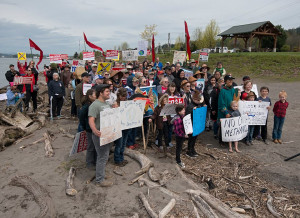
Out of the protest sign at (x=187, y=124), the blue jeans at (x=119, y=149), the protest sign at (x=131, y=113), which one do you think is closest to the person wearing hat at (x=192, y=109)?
the protest sign at (x=187, y=124)

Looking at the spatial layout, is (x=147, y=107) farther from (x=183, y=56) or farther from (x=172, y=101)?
(x=183, y=56)

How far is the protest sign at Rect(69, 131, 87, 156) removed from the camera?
5.29m

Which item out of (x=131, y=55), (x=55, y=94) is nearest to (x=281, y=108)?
(x=55, y=94)

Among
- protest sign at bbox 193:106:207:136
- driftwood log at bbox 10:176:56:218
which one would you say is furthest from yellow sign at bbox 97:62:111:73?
driftwood log at bbox 10:176:56:218

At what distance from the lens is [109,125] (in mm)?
4594

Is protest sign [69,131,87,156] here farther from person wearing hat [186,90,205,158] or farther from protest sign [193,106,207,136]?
protest sign [193,106,207,136]

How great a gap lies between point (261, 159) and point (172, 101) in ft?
10.2

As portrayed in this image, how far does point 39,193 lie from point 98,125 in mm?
1807

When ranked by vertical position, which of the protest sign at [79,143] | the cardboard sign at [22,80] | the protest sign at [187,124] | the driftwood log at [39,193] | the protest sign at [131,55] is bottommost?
the driftwood log at [39,193]

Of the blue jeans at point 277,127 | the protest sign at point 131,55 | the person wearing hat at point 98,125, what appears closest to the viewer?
the person wearing hat at point 98,125

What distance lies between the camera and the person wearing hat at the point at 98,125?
432 cm

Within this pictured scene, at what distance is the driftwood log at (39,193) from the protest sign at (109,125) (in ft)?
4.79

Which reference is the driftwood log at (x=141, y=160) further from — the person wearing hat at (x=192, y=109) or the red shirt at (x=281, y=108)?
the red shirt at (x=281, y=108)

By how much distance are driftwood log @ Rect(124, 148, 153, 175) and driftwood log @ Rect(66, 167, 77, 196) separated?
1.49 meters
